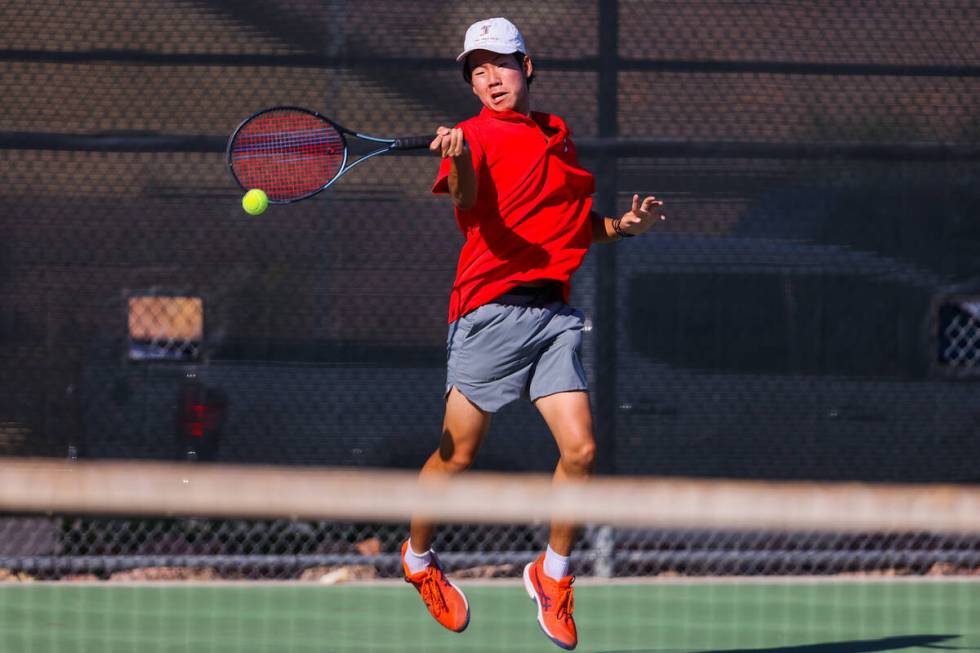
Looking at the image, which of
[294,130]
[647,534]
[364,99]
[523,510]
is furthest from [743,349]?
[523,510]

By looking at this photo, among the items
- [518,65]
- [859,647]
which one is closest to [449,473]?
[518,65]

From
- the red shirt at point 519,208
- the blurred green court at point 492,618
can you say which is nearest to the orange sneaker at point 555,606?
the blurred green court at point 492,618

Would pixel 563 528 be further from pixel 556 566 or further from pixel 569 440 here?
pixel 569 440

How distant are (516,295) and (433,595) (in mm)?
800

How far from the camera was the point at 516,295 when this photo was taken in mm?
3842

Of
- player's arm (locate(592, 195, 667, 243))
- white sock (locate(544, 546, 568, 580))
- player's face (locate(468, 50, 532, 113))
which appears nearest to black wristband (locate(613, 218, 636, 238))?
player's arm (locate(592, 195, 667, 243))

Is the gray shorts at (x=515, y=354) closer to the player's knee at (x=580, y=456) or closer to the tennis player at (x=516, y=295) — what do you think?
the tennis player at (x=516, y=295)

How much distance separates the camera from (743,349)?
546cm

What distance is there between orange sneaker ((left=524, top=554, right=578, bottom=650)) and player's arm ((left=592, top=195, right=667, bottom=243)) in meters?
0.87

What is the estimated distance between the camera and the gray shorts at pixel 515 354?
12.5 feet

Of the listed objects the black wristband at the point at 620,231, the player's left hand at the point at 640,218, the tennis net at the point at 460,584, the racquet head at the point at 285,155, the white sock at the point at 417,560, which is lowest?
the tennis net at the point at 460,584

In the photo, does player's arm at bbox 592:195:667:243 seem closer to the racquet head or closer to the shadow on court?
the racquet head

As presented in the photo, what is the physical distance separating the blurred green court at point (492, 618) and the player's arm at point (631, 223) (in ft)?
3.76

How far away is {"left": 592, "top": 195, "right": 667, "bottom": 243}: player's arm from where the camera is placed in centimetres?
386
